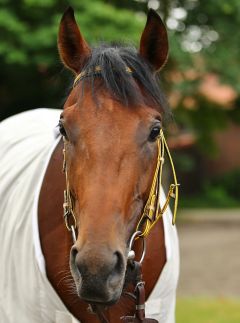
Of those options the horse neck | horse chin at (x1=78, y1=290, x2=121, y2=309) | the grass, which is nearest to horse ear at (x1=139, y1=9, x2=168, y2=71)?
the horse neck

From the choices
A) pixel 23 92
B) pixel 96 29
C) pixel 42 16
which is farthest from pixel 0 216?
pixel 23 92

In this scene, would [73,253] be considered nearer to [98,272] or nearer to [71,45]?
[98,272]

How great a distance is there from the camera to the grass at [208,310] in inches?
277

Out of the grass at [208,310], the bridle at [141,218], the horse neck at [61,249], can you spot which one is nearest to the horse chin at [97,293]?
the bridle at [141,218]

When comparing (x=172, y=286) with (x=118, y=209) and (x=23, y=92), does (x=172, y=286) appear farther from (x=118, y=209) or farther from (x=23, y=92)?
(x=23, y=92)

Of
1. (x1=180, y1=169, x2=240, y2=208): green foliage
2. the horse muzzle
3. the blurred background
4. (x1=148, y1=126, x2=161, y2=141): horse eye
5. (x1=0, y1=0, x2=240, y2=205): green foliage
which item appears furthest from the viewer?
(x1=180, y1=169, x2=240, y2=208): green foliage

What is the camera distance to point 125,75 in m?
2.81

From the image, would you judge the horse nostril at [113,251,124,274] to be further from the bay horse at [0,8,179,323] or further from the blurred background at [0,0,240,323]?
the blurred background at [0,0,240,323]

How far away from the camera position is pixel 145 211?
9.11 ft

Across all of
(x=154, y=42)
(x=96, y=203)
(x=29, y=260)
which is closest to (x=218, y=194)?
(x=29, y=260)

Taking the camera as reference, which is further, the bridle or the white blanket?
the white blanket

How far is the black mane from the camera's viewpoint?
276cm

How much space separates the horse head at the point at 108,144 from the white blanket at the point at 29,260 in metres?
0.67

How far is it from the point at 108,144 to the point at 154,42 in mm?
607
